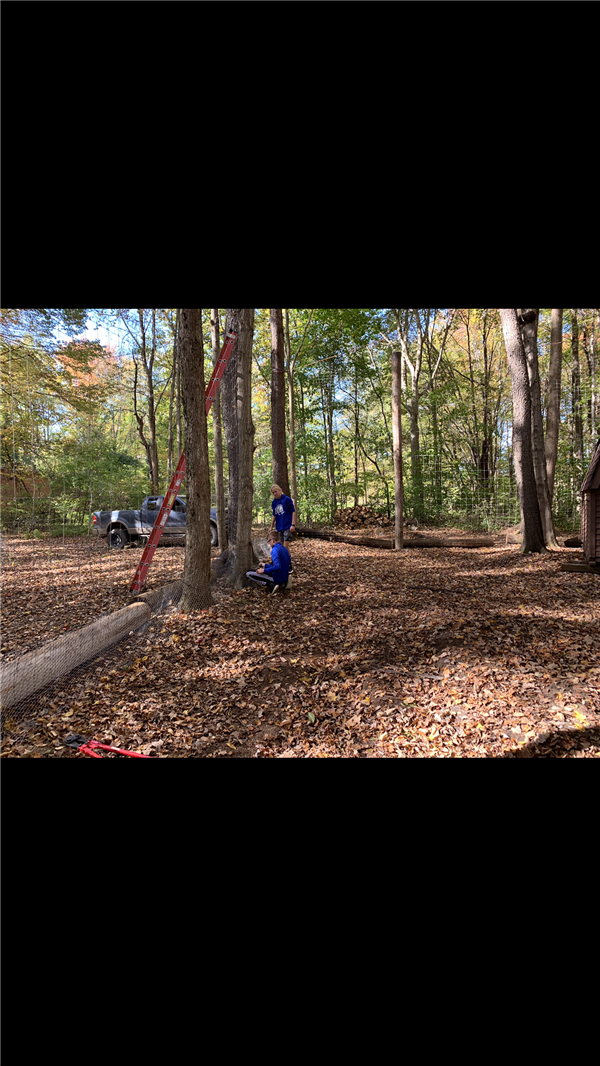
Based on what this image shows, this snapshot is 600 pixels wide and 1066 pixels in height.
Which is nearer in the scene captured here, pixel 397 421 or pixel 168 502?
pixel 168 502

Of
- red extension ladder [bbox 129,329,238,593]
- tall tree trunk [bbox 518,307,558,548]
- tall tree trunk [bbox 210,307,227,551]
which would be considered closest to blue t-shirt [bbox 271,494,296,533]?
red extension ladder [bbox 129,329,238,593]

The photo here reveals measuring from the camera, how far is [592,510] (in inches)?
252

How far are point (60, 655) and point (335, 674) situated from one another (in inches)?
83.8

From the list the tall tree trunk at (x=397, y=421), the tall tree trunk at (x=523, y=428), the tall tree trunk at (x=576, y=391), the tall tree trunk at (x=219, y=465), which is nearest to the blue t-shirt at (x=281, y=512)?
the tall tree trunk at (x=219, y=465)

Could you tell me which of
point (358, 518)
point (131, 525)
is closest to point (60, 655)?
point (131, 525)

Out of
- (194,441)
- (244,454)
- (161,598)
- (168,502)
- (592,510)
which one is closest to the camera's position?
(194,441)

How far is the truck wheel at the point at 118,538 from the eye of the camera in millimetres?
11362

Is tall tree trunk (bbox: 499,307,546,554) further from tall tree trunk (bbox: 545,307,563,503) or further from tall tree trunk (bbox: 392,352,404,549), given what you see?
tall tree trunk (bbox: 392,352,404,549)

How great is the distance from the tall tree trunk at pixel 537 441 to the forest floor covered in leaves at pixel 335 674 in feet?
8.18

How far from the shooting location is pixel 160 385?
59.5 ft

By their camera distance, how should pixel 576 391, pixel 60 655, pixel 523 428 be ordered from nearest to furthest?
pixel 60 655, pixel 523 428, pixel 576 391

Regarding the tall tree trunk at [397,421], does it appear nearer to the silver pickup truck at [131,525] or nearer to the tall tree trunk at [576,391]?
the silver pickup truck at [131,525]

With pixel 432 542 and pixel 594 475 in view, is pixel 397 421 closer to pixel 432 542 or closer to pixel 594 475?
pixel 432 542

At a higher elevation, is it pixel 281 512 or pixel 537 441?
pixel 537 441
